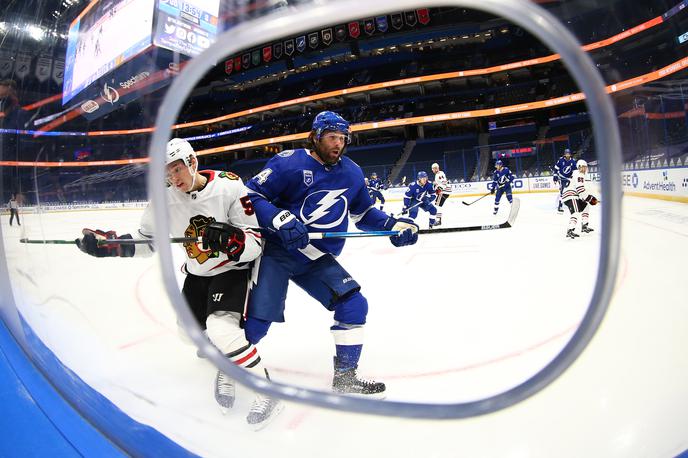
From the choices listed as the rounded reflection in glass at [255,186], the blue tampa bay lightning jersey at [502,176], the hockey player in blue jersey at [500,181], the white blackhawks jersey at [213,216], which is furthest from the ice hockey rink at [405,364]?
the hockey player in blue jersey at [500,181]

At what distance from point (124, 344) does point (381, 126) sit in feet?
2.71

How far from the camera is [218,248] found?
38.7 inches

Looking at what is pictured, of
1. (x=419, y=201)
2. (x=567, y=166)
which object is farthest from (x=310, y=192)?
(x=419, y=201)

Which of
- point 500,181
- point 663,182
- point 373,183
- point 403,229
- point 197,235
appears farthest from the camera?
point 500,181

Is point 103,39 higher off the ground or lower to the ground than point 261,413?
higher

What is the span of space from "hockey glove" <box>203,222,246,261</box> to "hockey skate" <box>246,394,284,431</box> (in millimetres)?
427

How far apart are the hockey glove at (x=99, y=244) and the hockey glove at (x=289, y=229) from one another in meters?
0.39

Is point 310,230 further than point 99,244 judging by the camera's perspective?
Yes

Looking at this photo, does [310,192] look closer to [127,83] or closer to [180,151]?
[180,151]

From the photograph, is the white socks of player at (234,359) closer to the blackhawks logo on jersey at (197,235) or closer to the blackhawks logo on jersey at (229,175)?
the blackhawks logo on jersey at (197,235)

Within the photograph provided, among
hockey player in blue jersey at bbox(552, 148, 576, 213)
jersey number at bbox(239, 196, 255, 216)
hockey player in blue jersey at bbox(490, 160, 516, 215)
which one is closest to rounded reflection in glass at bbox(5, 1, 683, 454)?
jersey number at bbox(239, 196, 255, 216)

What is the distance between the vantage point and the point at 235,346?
96cm

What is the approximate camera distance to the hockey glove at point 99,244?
0.77 meters

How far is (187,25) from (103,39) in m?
0.25
